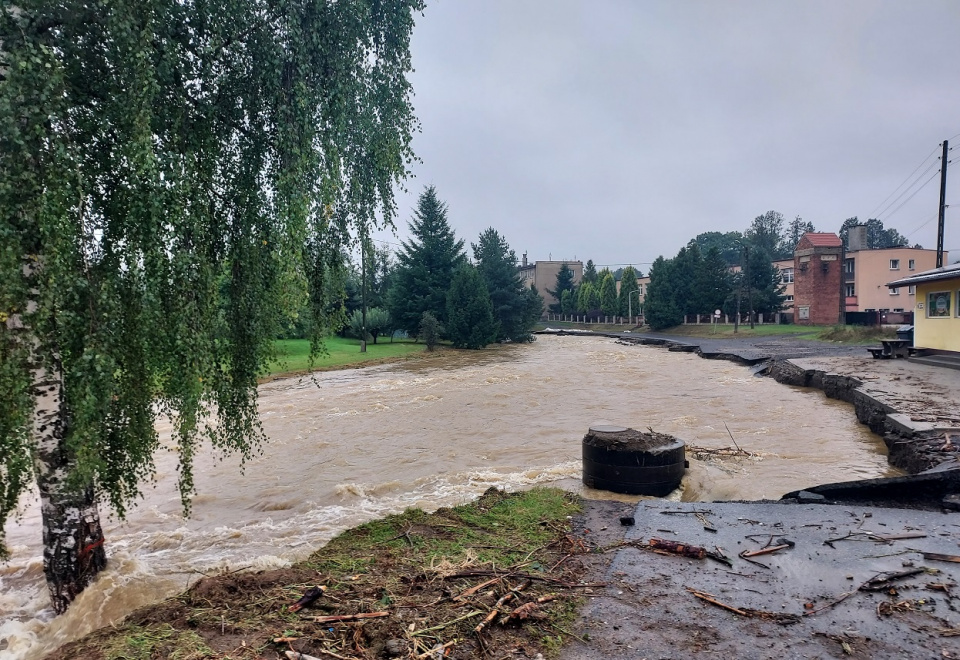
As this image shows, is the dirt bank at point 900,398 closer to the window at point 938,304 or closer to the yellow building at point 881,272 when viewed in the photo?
the window at point 938,304

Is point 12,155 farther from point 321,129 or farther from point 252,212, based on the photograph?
point 321,129

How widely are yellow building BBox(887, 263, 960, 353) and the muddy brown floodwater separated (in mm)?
6623

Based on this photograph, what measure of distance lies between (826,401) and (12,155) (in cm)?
1964

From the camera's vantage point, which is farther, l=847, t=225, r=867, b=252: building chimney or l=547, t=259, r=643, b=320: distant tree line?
l=547, t=259, r=643, b=320: distant tree line

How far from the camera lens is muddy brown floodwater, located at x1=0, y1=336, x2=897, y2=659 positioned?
631 centimetres

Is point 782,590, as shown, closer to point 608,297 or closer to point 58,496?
point 58,496

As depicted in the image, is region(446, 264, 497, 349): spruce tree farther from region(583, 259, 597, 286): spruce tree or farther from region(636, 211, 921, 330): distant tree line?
region(583, 259, 597, 286): spruce tree

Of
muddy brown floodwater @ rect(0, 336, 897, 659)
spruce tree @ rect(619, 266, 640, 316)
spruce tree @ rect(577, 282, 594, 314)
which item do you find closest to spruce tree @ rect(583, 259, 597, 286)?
spruce tree @ rect(577, 282, 594, 314)

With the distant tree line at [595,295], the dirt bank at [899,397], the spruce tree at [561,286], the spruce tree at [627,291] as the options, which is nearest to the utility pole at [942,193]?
the dirt bank at [899,397]

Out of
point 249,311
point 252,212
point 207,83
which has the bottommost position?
point 249,311

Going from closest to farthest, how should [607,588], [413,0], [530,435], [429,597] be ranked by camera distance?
[429,597], [607,588], [413,0], [530,435]

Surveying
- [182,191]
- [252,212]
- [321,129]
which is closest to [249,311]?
[252,212]

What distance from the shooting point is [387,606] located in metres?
4.21

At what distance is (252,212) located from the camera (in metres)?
5.45
